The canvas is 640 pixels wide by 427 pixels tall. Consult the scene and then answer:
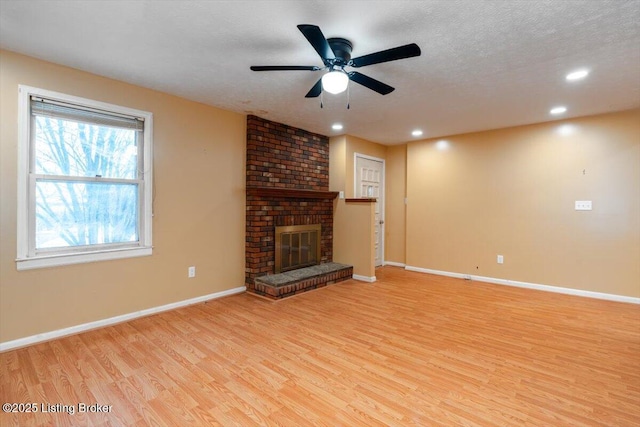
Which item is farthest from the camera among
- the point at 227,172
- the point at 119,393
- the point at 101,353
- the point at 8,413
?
the point at 227,172

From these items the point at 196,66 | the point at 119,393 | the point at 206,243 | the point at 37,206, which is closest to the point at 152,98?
the point at 196,66

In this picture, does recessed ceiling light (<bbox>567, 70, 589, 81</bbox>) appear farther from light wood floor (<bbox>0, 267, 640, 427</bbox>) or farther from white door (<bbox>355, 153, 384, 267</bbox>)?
white door (<bbox>355, 153, 384, 267</bbox>)

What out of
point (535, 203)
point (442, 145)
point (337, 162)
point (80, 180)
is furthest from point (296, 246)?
point (535, 203)

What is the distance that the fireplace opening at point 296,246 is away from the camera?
174 inches

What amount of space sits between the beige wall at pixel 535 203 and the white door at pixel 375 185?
604 mm

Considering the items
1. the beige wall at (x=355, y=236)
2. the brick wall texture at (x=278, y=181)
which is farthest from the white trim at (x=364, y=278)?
the brick wall texture at (x=278, y=181)

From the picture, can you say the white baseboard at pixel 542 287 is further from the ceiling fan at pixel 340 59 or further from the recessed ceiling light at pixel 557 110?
the ceiling fan at pixel 340 59

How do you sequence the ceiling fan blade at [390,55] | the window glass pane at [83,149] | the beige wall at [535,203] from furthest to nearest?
the beige wall at [535,203]
the window glass pane at [83,149]
the ceiling fan blade at [390,55]

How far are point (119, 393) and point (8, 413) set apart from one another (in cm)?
54

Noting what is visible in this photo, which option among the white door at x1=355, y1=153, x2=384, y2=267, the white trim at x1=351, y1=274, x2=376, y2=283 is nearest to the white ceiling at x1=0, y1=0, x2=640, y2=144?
the white door at x1=355, y1=153, x2=384, y2=267

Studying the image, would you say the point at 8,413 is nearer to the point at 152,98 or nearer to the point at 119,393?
the point at 119,393

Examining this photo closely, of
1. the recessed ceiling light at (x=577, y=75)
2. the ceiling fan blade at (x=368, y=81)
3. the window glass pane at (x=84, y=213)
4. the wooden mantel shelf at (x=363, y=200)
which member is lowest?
the window glass pane at (x=84, y=213)

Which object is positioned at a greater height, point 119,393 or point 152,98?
point 152,98

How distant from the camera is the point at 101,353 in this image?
2426 millimetres
